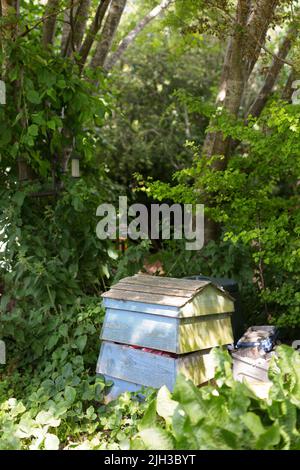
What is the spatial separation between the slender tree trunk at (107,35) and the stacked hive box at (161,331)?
2837 millimetres

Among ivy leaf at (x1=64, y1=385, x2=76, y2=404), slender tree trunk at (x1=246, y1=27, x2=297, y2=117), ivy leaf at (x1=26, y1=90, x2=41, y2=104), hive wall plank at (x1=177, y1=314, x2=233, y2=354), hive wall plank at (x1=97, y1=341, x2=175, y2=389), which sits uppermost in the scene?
slender tree trunk at (x1=246, y1=27, x2=297, y2=117)

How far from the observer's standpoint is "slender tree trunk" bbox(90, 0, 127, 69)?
5121 mm

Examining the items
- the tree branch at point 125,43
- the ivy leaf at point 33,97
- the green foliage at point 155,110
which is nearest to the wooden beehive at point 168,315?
the ivy leaf at point 33,97

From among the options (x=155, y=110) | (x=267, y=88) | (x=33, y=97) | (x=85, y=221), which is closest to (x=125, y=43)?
(x=267, y=88)

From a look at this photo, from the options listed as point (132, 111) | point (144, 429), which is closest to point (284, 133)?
point (144, 429)

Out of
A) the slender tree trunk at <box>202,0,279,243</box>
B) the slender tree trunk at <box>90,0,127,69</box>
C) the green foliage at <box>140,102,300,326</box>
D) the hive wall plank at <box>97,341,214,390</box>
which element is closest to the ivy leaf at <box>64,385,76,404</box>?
the hive wall plank at <box>97,341,214,390</box>

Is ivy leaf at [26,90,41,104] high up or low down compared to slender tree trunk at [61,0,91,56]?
down

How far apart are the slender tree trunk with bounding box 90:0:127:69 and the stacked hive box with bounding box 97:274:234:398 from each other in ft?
9.31

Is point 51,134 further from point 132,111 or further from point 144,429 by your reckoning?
point 132,111

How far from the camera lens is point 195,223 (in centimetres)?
486

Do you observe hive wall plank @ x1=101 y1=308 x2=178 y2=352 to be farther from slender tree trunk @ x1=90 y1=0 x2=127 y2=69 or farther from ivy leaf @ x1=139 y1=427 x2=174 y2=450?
slender tree trunk @ x1=90 y1=0 x2=127 y2=69

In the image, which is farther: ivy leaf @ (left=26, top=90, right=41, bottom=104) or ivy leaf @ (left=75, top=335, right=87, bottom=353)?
ivy leaf @ (left=26, top=90, right=41, bottom=104)

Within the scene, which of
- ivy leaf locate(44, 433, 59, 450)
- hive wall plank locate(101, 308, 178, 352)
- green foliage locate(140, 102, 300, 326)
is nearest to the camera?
ivy leaf locate(44, 433, 59, 450)

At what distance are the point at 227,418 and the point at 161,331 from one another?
1.11 m
